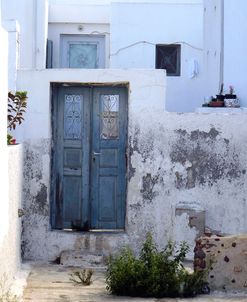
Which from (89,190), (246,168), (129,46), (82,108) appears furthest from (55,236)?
(129,46)

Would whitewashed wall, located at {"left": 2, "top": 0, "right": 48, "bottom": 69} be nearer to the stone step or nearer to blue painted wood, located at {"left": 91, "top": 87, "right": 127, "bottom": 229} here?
blue painted wood, located at {"left": 91, "top": 87, "right": 127, "bottom": 229}

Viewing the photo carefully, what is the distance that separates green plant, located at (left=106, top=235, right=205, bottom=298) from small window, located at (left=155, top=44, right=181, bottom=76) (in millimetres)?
10556

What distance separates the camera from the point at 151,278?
30.5 ft

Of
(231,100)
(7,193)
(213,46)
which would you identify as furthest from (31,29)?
(7,193)

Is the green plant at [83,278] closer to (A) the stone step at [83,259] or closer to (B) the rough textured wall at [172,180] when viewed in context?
(A) the stone step at [83,259]

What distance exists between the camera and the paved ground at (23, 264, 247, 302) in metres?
9.16

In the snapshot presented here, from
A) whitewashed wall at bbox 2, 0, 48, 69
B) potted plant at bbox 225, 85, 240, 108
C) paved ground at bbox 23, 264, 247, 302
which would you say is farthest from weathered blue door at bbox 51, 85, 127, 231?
whitewashed wall at bbox 2, 0, 48, 69

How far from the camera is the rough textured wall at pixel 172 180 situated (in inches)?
472

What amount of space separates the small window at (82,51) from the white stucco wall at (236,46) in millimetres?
6059

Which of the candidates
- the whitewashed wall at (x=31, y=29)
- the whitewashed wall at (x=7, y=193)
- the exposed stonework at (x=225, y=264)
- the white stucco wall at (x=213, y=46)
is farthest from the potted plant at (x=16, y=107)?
the whitewashed wall at (x=31, y=29)

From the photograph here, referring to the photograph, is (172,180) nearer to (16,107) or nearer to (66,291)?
(16,107)

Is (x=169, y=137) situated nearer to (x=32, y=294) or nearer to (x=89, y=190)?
(x=89, y=190)

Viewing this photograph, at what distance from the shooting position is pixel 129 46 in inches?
764

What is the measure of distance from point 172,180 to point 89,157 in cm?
133
